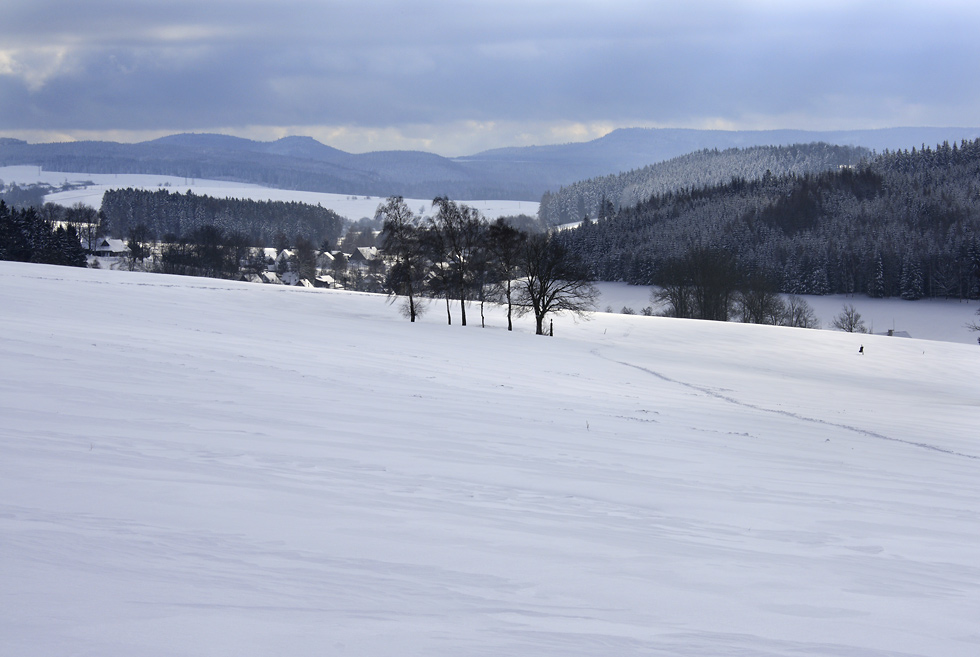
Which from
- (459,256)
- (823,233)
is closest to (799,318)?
(459,256)

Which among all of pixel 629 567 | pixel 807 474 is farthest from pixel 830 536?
pixel 807 474

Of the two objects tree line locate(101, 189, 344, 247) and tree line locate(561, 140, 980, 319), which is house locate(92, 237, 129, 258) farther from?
tree line locate(561, 140, 980, 319)

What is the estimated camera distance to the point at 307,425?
855 cm

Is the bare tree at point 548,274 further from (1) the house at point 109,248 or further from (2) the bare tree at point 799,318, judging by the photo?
(1) the house at point 109,248

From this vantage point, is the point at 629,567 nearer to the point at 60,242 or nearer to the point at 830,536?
the point at 830,536

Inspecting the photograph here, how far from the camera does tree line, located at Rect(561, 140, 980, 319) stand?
96.9 metres

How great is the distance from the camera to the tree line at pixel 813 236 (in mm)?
96875

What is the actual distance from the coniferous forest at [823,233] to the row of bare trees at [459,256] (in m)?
35.6

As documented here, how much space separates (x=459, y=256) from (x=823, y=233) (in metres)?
111

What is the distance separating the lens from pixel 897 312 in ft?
317

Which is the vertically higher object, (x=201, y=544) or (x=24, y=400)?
(x=24, y=400)

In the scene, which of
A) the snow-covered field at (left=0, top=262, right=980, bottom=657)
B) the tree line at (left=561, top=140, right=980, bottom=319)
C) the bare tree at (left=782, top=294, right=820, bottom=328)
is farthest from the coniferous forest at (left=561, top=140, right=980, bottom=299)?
the snow-covered field at (left=0, top=262, right=980, bottom=657)

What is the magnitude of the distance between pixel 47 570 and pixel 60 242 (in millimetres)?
89336

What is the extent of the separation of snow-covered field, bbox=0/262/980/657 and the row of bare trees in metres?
25.3
